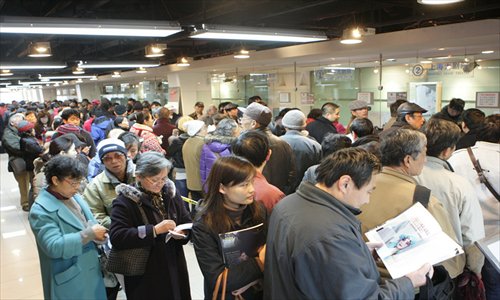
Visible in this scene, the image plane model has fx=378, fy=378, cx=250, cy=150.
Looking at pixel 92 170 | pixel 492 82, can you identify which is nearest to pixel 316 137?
pixel 92 170

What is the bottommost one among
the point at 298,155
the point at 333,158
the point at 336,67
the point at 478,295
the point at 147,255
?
the point at 478,295

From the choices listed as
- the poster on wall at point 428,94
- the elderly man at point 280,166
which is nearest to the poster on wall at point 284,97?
the poster on wall at point 428,94

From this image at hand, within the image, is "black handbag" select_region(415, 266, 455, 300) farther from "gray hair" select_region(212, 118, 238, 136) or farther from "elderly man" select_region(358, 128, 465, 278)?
"gray hair" select_region(212, 118, 238, 136)

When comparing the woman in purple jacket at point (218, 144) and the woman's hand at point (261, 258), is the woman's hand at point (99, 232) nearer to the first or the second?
the woman's hand at point (261, 258)

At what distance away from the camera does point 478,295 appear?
2.34m

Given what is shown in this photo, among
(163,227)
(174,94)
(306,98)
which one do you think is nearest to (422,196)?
(163,227)

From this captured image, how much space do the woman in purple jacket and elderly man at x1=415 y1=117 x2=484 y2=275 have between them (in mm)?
2286

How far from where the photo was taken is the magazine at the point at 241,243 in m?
1.90

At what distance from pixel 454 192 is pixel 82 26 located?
3.70 m

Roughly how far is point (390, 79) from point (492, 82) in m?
1.90

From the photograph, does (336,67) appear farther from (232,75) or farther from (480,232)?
(480,232)

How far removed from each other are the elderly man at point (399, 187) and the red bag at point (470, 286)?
0.21 metres

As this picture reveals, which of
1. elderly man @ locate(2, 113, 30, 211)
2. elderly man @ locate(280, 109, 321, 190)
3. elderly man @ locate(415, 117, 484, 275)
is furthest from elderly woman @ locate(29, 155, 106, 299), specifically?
elderly man @ locate(2, 113, 30, 211)

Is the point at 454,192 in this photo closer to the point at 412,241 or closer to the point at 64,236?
the point at 412,241
